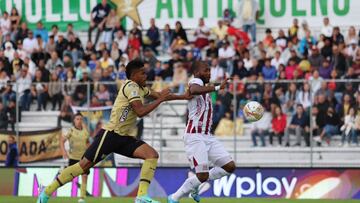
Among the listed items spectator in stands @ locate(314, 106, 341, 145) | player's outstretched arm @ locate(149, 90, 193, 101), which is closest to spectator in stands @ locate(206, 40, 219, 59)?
spectator in stands @ locate(314, 106, 341, 145)

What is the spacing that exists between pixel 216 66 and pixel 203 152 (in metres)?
12.5

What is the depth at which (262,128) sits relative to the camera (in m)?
27.4

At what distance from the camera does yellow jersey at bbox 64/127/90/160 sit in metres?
23.8

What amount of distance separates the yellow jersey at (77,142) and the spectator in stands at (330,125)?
21.0 feet

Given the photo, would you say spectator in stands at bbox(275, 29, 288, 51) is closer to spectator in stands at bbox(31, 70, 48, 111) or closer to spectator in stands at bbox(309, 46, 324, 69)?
spectator in stands at bbox(309, 46, 324, 69)

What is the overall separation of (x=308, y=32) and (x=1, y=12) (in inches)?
403

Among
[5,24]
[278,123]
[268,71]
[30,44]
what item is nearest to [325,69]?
[268,71]

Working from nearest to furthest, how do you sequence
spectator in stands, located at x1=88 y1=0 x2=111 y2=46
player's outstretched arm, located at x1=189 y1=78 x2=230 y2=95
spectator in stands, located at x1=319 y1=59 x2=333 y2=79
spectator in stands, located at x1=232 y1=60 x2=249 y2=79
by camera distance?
player's outstretched arm, located at x1=189 y1=78 x2=230 y2=95 → spectator in stands, located at x1=319 y1=59 x2=333 y2=79 → spectator in stands, located at x1=232 y1=60 x2=249 y2=79 → spectator in stands, located at x1=88 y1=0 x2=111 y2=46

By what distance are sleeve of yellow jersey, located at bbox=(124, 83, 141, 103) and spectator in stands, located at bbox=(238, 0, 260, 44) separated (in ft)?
51.5

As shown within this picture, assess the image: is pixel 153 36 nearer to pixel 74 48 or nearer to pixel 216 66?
pixel 74 48

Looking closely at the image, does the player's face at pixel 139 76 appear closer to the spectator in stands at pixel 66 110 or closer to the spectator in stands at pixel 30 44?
the spectator in stands at pixel 66 110

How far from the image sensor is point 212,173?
18.2m

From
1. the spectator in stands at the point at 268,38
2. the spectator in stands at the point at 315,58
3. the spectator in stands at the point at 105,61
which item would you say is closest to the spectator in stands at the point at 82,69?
the spectator in stands at the point at 105,61

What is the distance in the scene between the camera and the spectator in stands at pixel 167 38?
107ft
